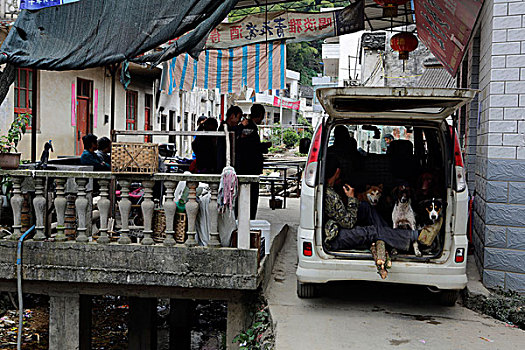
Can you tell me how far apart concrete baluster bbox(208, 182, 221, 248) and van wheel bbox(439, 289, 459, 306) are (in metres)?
2.35

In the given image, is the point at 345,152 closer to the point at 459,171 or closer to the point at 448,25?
the point at 459,171

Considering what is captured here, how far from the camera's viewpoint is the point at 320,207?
5.20m

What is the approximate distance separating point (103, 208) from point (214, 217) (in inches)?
46.3

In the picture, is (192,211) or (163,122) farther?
(163,122)

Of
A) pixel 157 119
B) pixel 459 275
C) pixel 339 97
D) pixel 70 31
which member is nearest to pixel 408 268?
pixel 459 275

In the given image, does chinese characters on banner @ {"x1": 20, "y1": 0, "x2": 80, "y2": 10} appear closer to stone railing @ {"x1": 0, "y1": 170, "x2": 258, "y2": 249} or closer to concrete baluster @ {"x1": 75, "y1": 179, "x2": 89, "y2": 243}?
stone railing @ {"x1": 0, "y1": 170, "x2": 258, "y2": 249}

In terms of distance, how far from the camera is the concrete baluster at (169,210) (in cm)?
557

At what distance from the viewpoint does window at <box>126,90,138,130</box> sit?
19.3 meters

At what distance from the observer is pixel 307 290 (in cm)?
556

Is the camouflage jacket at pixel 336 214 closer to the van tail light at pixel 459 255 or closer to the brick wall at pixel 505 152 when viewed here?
the van tail light at pixel 459 255

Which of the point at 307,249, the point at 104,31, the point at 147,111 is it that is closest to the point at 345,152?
the point at 307,249

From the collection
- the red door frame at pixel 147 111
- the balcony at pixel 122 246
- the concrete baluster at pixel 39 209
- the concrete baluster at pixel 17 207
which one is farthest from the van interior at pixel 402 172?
the red door frame at pixel 147 111

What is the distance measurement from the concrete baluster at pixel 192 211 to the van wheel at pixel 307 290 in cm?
118

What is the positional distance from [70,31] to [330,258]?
3633 mm
